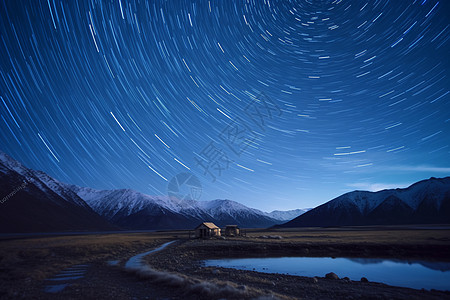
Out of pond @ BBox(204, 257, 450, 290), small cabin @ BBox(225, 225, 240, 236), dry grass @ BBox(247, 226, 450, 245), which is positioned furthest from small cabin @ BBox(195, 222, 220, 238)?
pond @ BBox(204, 257, 450, 290)

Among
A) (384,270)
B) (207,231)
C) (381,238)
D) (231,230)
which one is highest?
(231,230)

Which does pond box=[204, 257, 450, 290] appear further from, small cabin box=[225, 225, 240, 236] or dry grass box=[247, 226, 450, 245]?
small cabin box=[225, 225, 240, 236]

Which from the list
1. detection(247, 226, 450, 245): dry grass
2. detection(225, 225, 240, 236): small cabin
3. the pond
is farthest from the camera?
detection(225, 225, 240, 236): small cabin

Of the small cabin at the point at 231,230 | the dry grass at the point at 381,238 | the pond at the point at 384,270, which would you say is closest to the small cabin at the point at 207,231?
the small cabin at the point at 231,230

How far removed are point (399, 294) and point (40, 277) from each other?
26443 mm

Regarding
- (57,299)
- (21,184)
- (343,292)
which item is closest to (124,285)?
(57,299)

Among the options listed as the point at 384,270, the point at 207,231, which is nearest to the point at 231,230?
the point at 207,231

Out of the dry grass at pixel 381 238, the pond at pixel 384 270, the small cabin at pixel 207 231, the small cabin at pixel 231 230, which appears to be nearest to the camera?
the pond at pixel 384 270

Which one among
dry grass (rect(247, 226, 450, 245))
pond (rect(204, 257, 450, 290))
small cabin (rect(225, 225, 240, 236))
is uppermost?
small cabin (rect(225, 225, 240, 236))

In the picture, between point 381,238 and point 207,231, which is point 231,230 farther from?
point 381,238

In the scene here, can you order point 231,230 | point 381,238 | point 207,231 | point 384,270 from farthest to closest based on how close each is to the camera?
1. point 231,230
2. point 207,231
3. point 381,238
4. point 384,270

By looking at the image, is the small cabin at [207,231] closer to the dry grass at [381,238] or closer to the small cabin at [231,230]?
the small cabin at [231,230]

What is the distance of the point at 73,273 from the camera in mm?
22250

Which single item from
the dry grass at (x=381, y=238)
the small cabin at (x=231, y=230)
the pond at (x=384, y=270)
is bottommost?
the pond at (x=384, y=270)
